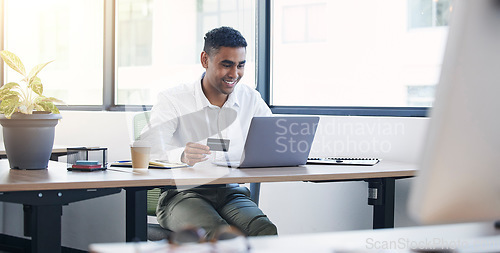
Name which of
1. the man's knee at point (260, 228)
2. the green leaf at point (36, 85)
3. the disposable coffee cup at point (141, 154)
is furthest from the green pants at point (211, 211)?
the green leaf at point (36, 85)

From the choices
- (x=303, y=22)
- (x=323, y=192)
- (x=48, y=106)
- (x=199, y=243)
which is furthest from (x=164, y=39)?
(x=199, y=243)

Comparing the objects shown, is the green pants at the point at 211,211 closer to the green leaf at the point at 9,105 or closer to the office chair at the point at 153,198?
the office chair at the point at 153,198

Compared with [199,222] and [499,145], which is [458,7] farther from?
[199,222]

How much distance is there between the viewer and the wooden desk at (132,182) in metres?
1.98

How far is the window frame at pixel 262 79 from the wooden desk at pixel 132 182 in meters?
0.63

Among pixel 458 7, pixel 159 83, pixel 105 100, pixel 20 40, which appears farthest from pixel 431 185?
pixel 20 40

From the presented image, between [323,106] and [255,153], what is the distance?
1236 millimetres

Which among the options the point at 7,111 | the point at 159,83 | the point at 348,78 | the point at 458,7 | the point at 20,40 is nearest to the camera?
the point at 458,7

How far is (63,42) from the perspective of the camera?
4.64 meters

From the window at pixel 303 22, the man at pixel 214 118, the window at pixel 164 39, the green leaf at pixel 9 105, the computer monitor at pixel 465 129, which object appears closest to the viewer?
the computer monitor at pixel 465 129

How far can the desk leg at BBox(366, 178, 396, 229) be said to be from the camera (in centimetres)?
250

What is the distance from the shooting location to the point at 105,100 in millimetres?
4355

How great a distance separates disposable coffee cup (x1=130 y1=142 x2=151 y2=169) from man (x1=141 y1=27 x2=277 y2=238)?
229 mm

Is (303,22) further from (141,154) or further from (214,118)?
(141,154)
